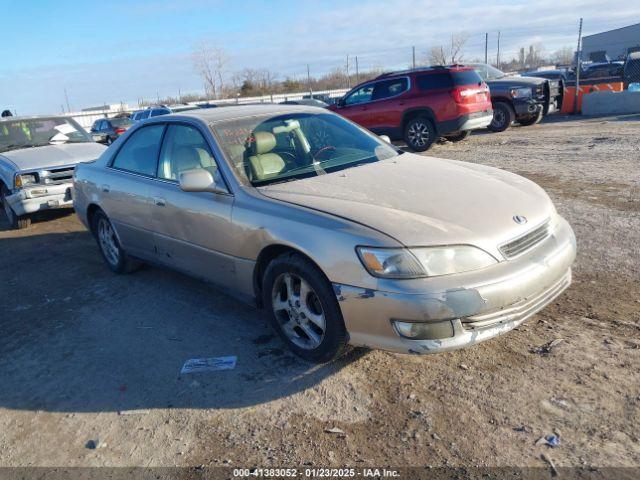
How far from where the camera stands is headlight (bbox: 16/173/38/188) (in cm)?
771

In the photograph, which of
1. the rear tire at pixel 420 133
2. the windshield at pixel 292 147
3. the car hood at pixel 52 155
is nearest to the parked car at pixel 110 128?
the car hood at pixel 52 155

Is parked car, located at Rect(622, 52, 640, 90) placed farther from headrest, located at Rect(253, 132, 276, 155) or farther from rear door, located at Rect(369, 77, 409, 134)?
headrest, located at Rect(253, 132, 276, 155)

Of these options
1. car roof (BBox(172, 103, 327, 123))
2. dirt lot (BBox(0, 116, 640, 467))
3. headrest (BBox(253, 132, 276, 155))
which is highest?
car roof (BBox(172, 103, 327, 123))

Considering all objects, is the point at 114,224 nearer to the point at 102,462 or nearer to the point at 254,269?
the point at 254,269

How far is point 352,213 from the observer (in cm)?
318

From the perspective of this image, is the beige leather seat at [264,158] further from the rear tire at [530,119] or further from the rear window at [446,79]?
the rear tire at [530,119]

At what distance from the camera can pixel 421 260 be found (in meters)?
2.89

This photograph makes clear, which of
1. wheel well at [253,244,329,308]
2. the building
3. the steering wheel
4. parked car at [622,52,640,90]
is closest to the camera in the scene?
wheel well at [253,244,329,308]

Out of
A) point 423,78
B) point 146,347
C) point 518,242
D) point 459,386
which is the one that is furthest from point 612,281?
point 423,78

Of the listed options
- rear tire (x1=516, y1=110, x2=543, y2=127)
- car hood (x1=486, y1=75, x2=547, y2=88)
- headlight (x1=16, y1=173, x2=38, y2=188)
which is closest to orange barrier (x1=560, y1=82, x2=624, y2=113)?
rear tire (x1=516, y1=110, x2=543, y2=127)

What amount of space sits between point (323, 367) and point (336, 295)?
0.62 meters

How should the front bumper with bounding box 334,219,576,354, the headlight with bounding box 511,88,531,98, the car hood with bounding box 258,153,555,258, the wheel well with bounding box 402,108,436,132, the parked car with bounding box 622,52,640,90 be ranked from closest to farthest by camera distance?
the front bumper with bounding box 334,219,576,354, the car hood with bounding box 258,153,555,258, the wheel well with bounding box 402,108,436,132, the headlight with bounding box 511,88,531,98, the parked car with bounding box 622,52,640,90

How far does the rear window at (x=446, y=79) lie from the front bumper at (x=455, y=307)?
9632mm

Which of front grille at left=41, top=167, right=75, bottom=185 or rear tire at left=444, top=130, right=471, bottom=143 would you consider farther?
rear tire at left=444, top=130, right=471, bottom=143
